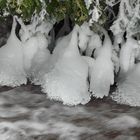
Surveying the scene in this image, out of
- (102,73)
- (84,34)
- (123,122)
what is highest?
(84,34)

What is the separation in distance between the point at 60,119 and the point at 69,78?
0.44 metres

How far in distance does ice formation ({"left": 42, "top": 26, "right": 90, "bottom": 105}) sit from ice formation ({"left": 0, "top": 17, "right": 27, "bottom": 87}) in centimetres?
25

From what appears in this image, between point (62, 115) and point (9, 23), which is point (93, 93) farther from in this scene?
point (9, 23)

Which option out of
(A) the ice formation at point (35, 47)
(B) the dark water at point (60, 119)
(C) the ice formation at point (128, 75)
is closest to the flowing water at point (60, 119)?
(B) the dark water at point (60, 119)

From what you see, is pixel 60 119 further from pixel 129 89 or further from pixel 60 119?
pixel 129 89

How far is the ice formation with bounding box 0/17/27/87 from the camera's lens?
13.4 feet

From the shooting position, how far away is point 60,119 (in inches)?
138

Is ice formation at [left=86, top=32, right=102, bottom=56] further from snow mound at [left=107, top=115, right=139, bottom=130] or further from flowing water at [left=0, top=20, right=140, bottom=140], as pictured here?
snow mound at [left=107, top=115, right=139, bottom=130]

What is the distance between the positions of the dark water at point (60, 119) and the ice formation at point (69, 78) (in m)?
0.07

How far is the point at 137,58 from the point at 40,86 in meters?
0.86

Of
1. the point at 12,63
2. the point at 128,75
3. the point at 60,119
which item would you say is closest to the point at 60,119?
the point at 60,119

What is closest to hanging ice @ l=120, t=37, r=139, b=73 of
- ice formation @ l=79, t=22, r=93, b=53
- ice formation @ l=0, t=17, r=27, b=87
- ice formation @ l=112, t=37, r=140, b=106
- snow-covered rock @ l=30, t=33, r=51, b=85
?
ice formation @ l=112, t=37, r=140, b=106

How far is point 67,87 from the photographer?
3771 mm

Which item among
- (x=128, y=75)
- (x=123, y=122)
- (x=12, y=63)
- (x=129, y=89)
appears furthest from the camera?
(x=12, y=63)
